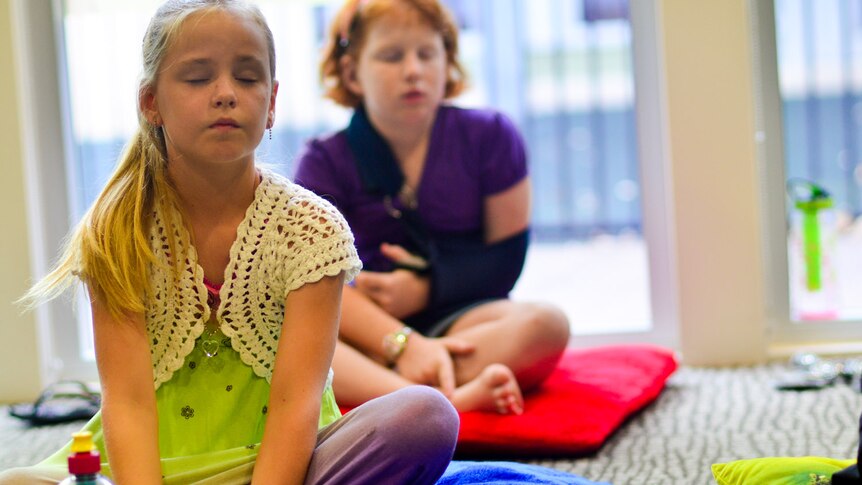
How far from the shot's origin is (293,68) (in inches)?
97.5

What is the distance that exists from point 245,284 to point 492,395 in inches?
25.0

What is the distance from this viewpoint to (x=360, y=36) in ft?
6.40

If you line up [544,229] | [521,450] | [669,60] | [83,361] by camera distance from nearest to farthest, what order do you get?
[521,450] < [669,60] < [83,361] < [544,229]

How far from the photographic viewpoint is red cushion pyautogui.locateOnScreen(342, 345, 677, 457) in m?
1.60

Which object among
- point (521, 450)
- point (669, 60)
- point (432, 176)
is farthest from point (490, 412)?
point (669, 60)

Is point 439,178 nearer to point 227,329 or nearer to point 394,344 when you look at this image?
point 394,344

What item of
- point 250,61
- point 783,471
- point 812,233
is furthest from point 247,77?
point 812,233

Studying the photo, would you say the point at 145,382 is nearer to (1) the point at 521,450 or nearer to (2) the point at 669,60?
(1) the point at 521,450

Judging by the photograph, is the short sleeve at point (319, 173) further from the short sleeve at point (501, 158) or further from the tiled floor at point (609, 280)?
the tiled floor at point (609, 280)

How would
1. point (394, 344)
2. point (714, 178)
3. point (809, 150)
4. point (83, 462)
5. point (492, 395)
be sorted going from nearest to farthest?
point (83, 462) < point (492, 395) < point (394, 344) < point (714, 178) < point (809, 150)

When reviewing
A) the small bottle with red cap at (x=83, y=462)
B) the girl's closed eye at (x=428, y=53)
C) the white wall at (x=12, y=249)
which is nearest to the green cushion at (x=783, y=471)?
the small bottle with red cap at (x=83, y=462)

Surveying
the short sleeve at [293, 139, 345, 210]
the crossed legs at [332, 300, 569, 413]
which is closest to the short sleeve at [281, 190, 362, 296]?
→ the crossed legs at [332, 300, 569, 413]

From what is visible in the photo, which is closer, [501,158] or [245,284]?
[245,284]

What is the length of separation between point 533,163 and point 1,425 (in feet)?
4.11
